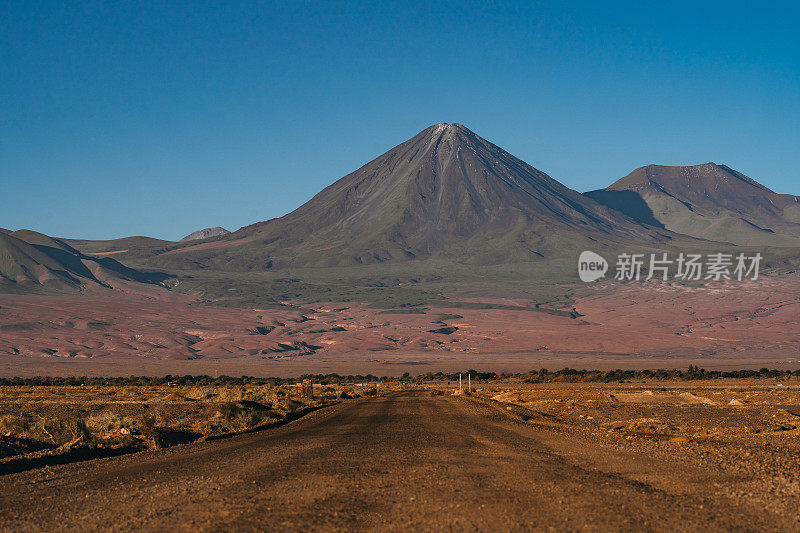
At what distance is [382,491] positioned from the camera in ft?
29.9

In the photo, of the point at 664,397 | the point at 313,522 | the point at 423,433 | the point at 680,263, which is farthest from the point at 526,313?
the point at 313,522

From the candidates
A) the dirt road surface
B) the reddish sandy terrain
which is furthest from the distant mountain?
the dirt road surface

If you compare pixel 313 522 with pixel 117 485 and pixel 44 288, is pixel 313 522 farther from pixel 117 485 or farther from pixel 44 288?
pixel 44 288

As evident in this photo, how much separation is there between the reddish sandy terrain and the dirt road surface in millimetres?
69686

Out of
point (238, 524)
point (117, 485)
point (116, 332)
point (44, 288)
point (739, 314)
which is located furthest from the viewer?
point (44, 288)

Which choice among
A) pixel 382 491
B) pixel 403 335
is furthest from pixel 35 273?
pixel 382 491

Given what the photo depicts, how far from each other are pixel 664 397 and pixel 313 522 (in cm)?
2654

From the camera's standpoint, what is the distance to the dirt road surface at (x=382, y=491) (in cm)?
745

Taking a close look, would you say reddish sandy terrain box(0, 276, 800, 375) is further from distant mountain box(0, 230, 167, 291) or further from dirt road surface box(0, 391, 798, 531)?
dirt road surface box(0, 391, 798, 531)

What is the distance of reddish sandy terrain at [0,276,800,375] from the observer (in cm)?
8988

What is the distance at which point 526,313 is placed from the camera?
14088 centimetres

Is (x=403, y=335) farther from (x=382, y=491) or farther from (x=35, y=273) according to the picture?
(x=382, y=491)

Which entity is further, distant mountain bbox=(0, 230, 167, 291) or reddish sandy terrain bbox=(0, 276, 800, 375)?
distant mountain bbox=(0, 230, 167, 291)

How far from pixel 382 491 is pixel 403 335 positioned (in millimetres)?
114211
